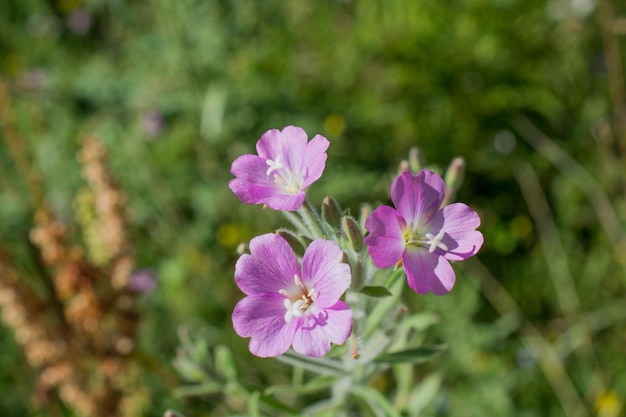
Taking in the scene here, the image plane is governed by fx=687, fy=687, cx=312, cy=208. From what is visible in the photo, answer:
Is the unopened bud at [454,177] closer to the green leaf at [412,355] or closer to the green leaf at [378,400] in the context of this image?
the green leaf at [412,355]

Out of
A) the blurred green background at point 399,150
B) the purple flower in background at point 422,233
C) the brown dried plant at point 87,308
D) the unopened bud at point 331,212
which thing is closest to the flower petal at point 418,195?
the purple flower in background at point 422,233

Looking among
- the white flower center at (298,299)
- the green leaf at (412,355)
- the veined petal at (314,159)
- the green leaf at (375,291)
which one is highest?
the veined petal at (314,159)

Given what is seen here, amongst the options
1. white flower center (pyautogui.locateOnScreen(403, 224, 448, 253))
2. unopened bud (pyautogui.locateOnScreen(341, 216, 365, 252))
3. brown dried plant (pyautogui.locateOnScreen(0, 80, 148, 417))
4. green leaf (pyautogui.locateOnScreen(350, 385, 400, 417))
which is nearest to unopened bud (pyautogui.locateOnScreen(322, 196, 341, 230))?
unopened bud (pyautogui.locateOnScreen(341, 216, 365, 252))

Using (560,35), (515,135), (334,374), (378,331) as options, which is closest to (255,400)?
(334,374)

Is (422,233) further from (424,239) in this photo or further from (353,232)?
(353,232)

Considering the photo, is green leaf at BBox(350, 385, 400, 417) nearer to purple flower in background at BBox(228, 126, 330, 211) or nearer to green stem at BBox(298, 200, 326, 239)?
green stem at BBox(298, 200, 326, 239)

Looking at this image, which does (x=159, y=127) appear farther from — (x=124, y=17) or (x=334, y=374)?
(x=334, y=374)
